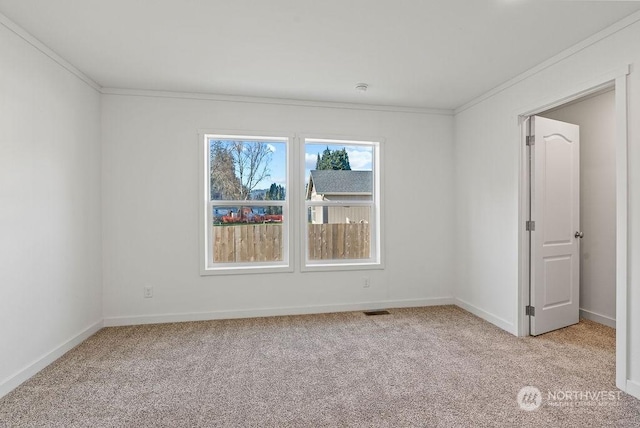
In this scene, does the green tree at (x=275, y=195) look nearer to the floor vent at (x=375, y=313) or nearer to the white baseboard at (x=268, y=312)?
the white baseboard at (x=268, y=312)

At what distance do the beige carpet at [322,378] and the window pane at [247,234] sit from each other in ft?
2.71

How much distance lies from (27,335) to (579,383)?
3.96 m

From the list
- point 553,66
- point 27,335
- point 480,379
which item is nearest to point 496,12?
point 553,66

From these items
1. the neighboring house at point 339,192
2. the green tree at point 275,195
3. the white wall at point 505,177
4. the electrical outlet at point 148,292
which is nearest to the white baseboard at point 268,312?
the electrical outlet at point 148,292

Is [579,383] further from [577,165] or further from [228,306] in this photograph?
[228,306]

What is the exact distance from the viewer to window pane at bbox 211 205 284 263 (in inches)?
155

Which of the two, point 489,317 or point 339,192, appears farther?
point 339,192

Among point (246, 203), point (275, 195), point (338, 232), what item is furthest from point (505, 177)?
point (246, 203)

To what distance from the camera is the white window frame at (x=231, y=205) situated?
12.4ft

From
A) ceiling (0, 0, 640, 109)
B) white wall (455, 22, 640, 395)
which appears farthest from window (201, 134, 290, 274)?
white wall (455, 22, 640, 395)

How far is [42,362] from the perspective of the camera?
102 inches

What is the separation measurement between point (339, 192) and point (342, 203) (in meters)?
Answer: 0.14

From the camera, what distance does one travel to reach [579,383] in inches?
93.4

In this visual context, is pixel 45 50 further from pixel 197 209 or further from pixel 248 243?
pixel 248 243
